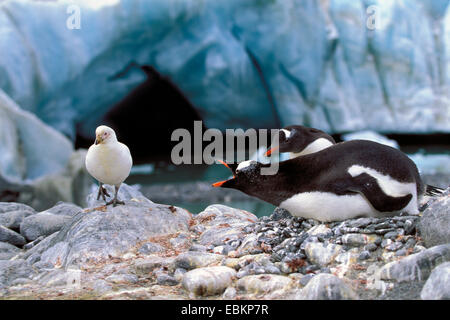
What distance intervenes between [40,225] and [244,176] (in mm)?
1080

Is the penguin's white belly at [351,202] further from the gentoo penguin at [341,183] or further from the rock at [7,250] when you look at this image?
the rock at [7,250]

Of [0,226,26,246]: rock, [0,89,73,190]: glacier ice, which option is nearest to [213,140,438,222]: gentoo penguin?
[0,226,26,246]: rock

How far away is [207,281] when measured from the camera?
1337 millimetres

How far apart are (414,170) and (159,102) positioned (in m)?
7.34

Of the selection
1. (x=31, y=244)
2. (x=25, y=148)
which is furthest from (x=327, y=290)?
(x=25, y=148)

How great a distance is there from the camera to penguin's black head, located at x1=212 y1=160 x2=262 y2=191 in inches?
66.6

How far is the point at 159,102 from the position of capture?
873 centimetres

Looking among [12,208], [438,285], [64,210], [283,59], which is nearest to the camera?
[438,285]

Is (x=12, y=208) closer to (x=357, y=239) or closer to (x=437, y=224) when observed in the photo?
(x=357, y=239)

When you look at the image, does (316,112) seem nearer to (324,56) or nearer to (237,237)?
(324,56)

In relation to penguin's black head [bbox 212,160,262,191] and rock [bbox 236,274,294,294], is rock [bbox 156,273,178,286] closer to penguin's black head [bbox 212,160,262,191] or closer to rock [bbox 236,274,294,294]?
rock [bbox 236,274,294,294]

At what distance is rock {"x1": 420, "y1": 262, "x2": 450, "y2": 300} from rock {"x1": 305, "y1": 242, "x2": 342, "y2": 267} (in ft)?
1.03

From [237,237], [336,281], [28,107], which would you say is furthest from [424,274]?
[28,107]

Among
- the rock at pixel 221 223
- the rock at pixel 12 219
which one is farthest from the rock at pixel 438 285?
the rock at pixel 12 219
